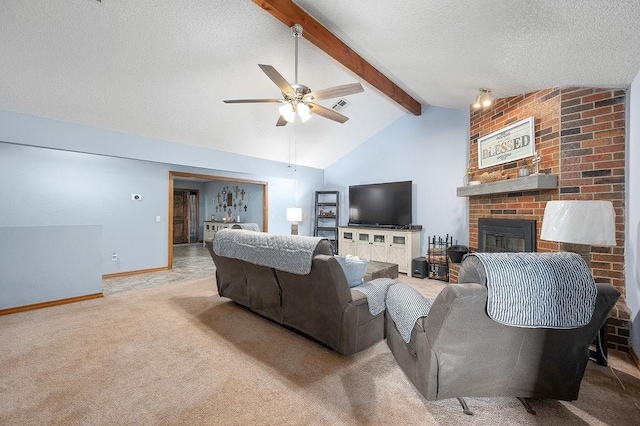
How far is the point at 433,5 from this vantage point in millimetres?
1977

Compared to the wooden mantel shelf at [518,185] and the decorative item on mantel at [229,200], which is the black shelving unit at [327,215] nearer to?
the decorative item on mantel at [229,200]

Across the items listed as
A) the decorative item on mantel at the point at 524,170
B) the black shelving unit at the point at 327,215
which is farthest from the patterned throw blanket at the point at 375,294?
the black shelving unit at the point at 327,215

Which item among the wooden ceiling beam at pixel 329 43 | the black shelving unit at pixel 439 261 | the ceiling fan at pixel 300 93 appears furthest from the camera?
the black shelving unit at pixel 439 261

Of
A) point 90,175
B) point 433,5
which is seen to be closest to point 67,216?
point 90,175

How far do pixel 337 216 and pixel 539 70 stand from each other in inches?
182

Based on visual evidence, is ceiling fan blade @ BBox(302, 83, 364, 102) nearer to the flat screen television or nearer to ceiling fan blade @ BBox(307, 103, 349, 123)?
ceiling fan blade @ BBox(307, 103, 349, 123)

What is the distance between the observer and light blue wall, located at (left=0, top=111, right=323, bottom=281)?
357cm

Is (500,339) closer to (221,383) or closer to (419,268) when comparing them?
(221,383)

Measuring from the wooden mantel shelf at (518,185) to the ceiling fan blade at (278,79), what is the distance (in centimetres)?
248

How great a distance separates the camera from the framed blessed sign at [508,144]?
120 inches

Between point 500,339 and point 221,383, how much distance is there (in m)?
1.65

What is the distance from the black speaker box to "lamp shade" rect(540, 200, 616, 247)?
9.22ft

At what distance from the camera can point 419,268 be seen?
473cm

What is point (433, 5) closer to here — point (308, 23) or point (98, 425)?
point (308, 23)
